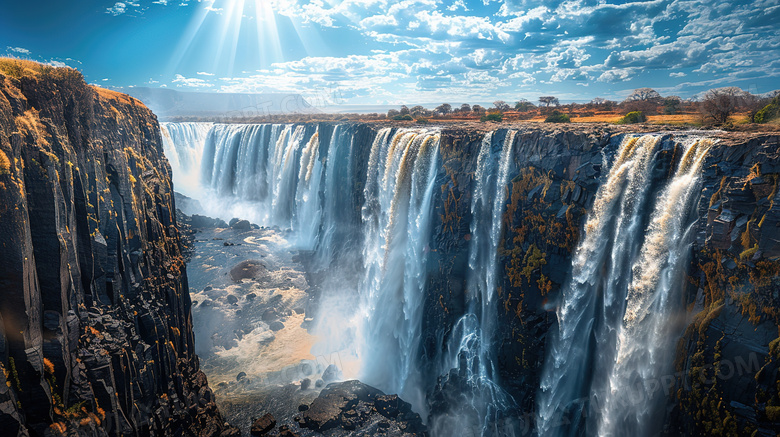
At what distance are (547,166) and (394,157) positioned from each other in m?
11.6

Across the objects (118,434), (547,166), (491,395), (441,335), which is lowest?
(491,395)

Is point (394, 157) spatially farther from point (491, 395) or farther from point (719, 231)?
point (719, 231)

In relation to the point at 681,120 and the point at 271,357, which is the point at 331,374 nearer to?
the point at 271,357

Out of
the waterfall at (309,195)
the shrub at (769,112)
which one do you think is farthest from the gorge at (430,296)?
the waterfall at (309,195)

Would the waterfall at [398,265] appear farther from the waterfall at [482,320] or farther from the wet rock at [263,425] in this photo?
the wet rock at [263,425]

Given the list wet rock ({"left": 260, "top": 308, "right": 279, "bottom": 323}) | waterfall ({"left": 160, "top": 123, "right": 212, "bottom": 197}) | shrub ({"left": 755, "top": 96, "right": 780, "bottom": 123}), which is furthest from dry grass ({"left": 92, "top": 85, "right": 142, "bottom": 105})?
waterfall ({"left": 160, "top": 123, "right": 212, "bottom": 197})

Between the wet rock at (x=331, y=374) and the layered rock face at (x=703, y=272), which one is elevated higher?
the layered rock face at (x=703, y=272)

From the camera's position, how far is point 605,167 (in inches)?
619

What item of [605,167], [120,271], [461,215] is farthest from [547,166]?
[120,271]

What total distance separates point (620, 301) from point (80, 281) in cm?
1911

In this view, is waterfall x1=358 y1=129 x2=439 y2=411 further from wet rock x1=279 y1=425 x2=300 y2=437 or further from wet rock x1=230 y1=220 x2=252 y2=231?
wet rock x1=230 y1=220 x2=252 y2=231

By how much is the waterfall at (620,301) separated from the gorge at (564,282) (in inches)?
2.5

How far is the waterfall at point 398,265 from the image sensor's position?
2402 centimetres

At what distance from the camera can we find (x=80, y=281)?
39.9ft
